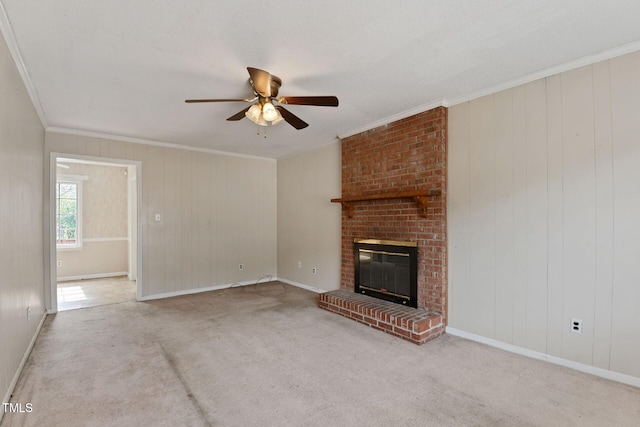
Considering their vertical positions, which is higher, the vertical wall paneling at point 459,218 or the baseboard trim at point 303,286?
the vertical wall paneling at point 459,218

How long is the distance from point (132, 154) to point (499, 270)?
16.8 feet

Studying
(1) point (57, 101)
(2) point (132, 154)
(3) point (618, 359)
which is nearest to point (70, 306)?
(2) point (132, 154)

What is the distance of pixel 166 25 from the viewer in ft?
6.51

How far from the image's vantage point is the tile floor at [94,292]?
4613mm

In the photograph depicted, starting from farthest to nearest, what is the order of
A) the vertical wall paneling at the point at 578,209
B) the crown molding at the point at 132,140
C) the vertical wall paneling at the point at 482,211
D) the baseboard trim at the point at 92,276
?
the baseboard trim at the point at 92,276 → the crown molding at the point at 132,140 → the vertical wall paneling at the point at 482,211 → the vertical wall paneling at the point at 578,209

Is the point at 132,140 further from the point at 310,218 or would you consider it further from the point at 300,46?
the point at 300,46

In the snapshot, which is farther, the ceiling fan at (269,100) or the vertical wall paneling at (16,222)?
the ceiling fan at (269,100)

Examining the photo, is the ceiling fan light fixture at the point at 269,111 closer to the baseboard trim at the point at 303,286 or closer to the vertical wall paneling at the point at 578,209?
the vertical wall paneling at the point at 578,209

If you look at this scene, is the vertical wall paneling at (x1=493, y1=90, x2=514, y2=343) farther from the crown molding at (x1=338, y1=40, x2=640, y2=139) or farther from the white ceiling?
the white ceiling

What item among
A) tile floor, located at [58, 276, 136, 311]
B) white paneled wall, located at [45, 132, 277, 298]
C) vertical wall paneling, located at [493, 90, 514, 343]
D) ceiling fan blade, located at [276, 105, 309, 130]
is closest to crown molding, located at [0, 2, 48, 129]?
white paneled wall, located at [45, 132, 277, 298]

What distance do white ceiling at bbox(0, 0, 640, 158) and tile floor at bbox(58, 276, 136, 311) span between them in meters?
2.77

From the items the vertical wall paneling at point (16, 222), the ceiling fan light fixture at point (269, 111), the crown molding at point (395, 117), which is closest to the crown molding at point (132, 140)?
the vertical wall paneling at point (16, 222)

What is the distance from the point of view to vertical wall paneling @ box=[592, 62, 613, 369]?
2355 mm

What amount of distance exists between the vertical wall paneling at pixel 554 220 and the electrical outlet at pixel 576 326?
54mm
